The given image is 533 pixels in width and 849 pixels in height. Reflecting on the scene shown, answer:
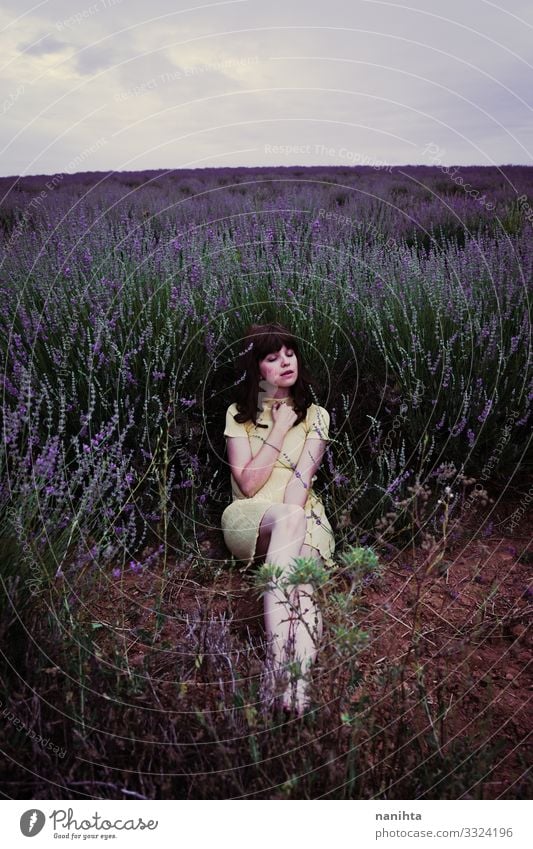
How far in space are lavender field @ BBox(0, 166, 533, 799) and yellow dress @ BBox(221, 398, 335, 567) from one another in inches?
5.6

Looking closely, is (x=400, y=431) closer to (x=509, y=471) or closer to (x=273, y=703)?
(x=509, y=471)

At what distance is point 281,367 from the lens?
9.37 ft

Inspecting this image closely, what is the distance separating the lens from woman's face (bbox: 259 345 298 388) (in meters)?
2.86

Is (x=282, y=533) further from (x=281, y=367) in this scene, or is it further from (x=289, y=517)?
(x=281, y=367)

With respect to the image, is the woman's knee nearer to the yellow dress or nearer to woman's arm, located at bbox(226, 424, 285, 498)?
the yellow dress

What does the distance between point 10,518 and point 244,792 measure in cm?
115

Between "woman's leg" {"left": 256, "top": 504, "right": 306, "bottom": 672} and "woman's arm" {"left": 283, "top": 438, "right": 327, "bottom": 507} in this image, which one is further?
"woman's arm" {"left": 283, "top": 438, "right": 327, "bottom": 507}
